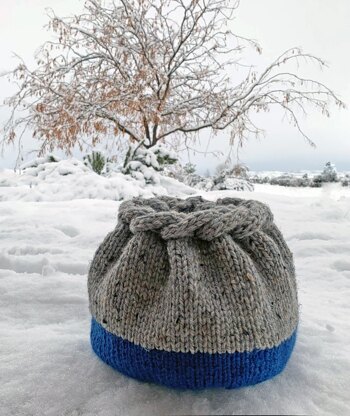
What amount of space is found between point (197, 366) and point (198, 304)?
0.26ft

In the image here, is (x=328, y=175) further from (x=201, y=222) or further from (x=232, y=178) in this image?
(x=201, y=222)

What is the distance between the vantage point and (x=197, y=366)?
476mm

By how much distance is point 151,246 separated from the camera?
526 mm

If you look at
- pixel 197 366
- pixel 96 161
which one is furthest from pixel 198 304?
pixel 96 161

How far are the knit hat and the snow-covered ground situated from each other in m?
0.03

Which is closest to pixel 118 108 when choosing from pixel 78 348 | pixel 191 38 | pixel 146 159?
pixel 146 159

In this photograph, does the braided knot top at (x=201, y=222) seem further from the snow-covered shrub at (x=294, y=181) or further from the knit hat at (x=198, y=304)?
the snow-covered shrub at (x=294, y=181)

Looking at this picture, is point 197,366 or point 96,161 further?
point 96,161

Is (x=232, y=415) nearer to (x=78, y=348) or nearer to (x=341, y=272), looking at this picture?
(x=78, y=348)

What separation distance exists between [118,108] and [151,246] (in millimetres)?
4223

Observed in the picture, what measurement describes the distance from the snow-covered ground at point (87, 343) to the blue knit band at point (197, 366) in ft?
0.05

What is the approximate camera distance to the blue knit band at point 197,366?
0.48 metres

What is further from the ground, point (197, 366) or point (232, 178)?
point (232, 178)

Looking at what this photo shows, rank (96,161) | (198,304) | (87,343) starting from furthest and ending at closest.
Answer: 1. (96,161)
2. (87,343)
3. (198,304)
